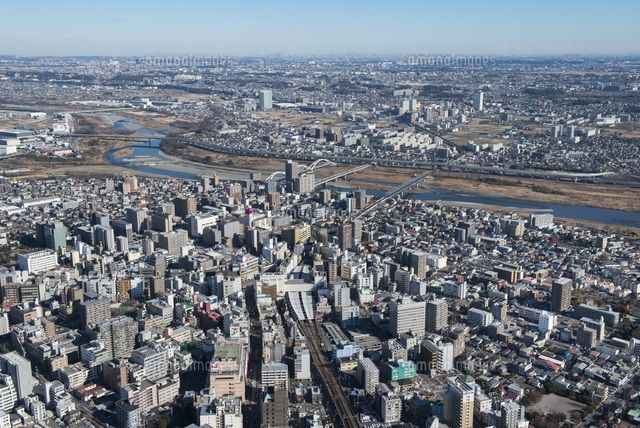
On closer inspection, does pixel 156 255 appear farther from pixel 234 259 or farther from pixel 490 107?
pixel 490 107

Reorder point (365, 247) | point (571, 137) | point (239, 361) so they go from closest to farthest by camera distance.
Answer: point (239, 361), point (365, 247), point (571, 137)

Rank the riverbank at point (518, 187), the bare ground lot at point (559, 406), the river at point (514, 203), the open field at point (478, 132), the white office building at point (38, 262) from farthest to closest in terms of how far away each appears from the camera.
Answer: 1. the open field at point (478, 132)
2. the riverbank at point (518, 187)
3. the river at point (514, 203)
4. the white office building at point (38, 262)
5. the bare ground lot at point (559, 406)

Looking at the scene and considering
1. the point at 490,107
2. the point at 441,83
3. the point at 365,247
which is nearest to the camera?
the point at 365,247

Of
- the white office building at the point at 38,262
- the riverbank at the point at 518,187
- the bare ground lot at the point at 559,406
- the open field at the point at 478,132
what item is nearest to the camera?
the bare ground lot at the point at 559,406

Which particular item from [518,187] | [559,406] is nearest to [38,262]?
[559,406]

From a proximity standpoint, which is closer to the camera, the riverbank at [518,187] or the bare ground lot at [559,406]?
the bare ground lot at [559,406]

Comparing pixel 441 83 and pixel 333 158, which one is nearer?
pixel 333 158

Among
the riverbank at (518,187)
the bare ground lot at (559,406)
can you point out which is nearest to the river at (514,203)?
the riverbank at (518,187)

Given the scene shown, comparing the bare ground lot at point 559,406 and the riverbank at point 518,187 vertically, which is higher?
the riverbank at point 518,187

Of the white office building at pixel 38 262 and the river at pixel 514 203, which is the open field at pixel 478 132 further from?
the white office building at pixel 38 262

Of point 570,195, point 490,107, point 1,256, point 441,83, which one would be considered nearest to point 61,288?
point 1,256

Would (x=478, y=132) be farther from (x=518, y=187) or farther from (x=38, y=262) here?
(x=38, y=262)
